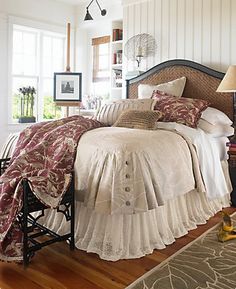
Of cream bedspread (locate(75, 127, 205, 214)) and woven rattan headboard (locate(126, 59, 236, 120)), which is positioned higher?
woven rattan headboard (locate(126, 59, 236, 120))

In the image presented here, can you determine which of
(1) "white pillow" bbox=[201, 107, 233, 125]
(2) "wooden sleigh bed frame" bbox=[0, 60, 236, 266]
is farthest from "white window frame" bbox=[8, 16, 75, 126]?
(1) "white pillow" bbox=[201, 107, 233, 125]

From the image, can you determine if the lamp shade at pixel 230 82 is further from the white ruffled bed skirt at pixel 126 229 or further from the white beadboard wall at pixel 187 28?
the white ruffled bed skirt at pixel 126 229

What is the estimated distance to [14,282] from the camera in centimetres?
202

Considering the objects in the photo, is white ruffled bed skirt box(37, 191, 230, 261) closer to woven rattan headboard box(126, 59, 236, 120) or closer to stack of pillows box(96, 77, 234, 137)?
stack of pillows box(96, 77, 234, 137)

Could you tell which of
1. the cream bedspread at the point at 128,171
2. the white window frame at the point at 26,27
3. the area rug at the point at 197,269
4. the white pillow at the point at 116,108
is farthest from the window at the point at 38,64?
the area rug at the point at 197,269

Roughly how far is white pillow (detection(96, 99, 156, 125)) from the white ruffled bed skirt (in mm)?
1105

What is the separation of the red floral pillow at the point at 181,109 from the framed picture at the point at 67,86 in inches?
82.7

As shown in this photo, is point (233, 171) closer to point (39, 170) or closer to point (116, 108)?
point (116, 108)

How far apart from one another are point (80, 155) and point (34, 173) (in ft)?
1.20

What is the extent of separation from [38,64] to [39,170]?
388 centimetres

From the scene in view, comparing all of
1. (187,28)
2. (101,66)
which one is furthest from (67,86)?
(187,28)

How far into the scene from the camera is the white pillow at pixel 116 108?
3471mm

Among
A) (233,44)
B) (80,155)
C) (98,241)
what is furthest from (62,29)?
(98,241)

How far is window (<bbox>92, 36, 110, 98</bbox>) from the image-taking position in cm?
620
